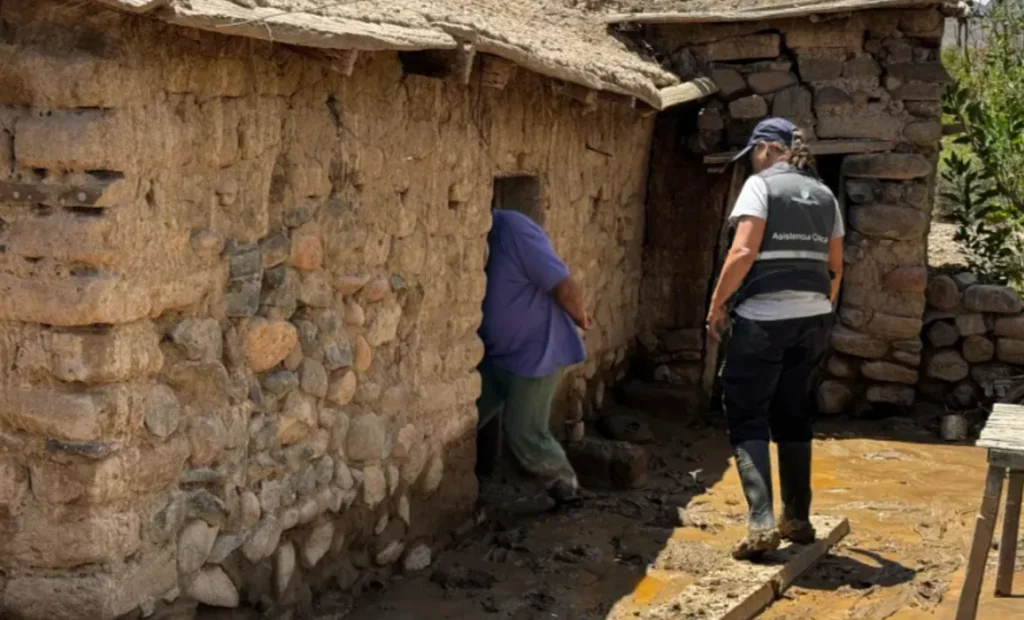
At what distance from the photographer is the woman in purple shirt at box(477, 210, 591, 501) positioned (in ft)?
20.5

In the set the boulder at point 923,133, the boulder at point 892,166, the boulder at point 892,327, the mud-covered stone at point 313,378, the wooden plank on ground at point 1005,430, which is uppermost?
the boulder at point 923,133

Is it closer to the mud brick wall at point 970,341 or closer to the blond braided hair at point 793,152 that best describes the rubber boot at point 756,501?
the blond braided hair at point 793,152

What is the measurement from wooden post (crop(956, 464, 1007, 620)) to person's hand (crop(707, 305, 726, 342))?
1.39 meters

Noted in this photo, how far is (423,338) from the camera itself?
5.73 meters

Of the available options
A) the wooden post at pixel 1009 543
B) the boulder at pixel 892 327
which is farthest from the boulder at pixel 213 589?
the boulder at pixel 892 327

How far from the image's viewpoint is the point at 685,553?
19.6ft

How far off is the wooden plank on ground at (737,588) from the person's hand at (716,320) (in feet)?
3.15

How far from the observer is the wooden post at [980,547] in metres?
4.69

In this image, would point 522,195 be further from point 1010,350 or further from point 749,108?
point 1010,350

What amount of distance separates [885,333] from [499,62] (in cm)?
424

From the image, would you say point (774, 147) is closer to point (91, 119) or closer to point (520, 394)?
point (520, 394)

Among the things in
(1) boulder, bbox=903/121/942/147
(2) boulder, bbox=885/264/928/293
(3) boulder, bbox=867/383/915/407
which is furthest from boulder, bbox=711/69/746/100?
(3) boulder, bbox=867/383/915/407

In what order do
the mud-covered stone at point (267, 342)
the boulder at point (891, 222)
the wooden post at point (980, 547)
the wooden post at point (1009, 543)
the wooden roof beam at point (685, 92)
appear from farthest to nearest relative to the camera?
the boulder at point (891, 222), the wooden roof beam at point (685, 92), the wooden post at point (1009, 543), the wooden post at point (980, 547), the mud-covered stone at point (267, 342)

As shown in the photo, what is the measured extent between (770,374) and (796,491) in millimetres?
562
